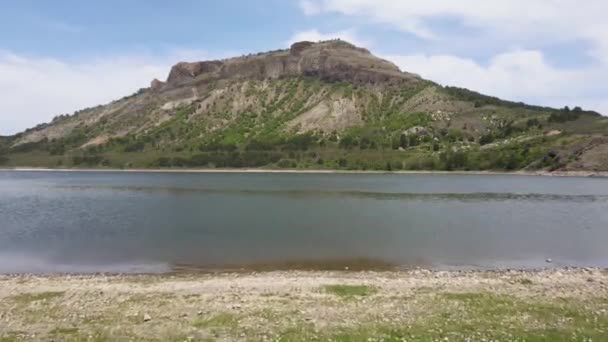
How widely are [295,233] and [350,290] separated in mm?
18998

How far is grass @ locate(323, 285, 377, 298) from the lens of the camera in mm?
18094

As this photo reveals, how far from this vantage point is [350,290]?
61.2 feet

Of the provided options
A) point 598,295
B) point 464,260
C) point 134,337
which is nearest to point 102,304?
point 134,337

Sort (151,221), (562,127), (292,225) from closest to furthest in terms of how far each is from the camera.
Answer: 1. (292,225)
2. (151,221)
3. (562,127)

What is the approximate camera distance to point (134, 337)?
13.7 meters

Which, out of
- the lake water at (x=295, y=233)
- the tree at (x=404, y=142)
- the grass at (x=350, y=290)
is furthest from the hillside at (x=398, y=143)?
the grass at (x=350, y=290)

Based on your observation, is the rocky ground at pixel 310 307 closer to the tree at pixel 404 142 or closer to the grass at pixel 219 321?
the grass at pixel 219 321

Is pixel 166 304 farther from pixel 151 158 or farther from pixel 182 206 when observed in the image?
pixel 151 158

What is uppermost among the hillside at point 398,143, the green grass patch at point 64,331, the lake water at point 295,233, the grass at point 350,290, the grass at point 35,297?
the hillside at point 398,143

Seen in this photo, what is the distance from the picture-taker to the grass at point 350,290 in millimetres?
18094

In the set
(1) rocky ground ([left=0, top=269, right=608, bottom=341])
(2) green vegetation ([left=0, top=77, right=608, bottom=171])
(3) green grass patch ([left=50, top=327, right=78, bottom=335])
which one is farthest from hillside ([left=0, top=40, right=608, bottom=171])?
(3) green grass patch ([left=50, top=327, right=78, bottom=335])

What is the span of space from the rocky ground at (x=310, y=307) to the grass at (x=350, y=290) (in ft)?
0.13

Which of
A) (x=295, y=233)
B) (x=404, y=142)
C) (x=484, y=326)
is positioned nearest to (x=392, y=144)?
(x=404, y=142)

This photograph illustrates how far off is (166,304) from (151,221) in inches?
1143
